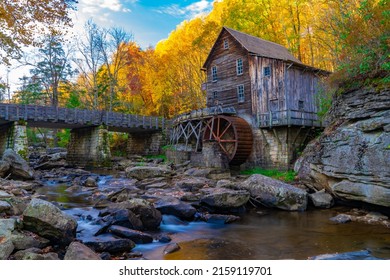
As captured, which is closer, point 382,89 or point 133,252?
point 133,252

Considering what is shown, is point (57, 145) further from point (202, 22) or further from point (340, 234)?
point (340, 234)

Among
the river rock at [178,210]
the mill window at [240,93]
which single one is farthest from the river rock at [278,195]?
the mill window at [240,93]

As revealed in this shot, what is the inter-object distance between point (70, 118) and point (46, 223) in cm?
2060

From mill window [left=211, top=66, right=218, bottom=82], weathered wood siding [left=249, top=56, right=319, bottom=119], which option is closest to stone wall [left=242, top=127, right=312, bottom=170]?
weathered wood siding [left=249, top=56, right=319, bottom=119]

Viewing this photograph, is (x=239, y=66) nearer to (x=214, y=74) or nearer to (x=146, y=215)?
(x=214, y=74)

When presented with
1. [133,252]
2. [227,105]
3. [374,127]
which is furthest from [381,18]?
[227,105]

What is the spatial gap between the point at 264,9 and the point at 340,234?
85.7 feet

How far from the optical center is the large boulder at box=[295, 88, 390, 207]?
7699 mm

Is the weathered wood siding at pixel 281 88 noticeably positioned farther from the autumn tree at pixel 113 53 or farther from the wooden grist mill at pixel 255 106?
the autumn tree at pixel 113 53

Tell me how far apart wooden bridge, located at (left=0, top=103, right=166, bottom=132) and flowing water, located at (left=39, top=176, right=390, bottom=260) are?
15.9 meters

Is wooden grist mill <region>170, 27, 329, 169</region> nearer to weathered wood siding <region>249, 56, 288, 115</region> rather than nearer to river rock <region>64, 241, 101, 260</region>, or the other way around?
weathered wood siding <region>249, 56, 288, 115</region>

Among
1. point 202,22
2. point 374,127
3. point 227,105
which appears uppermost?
point 202,22

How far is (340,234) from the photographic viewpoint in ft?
22.6

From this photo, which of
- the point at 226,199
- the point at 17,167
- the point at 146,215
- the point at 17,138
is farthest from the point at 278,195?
the point at 17,138
